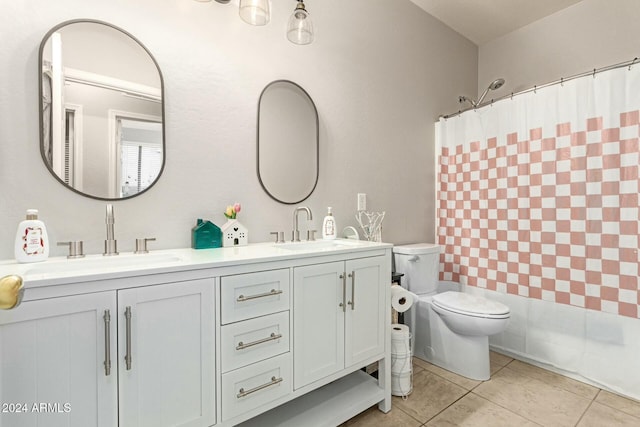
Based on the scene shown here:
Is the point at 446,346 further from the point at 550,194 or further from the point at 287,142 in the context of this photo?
the point at 287,142

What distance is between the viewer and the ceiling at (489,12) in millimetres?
2338

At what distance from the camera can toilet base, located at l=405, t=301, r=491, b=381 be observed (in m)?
1.84

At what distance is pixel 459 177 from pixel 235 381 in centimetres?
220

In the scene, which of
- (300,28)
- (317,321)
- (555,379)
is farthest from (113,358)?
(555,379)

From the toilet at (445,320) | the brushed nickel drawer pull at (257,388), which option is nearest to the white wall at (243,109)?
the toilet at (445,320)

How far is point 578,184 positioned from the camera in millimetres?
1833

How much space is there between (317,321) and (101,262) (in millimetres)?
869

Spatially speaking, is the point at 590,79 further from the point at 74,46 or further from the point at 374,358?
the point at 74,46

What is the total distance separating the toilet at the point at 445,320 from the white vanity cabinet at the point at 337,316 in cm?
61

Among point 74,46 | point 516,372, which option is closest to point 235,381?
point 74,46

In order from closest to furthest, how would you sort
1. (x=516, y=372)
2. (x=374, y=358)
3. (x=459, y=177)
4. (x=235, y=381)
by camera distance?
(x=235, y=381)
(x=374, y=358)
(x=516, y=372)
(x=459, y=177)

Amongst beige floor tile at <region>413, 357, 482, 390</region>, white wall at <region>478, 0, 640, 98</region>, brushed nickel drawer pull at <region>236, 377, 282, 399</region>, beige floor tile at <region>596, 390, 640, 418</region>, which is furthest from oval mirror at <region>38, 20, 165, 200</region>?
white wall at <region>478, 0, 640, 98</region>

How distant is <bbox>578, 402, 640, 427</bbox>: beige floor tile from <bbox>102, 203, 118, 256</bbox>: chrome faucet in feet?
7.49

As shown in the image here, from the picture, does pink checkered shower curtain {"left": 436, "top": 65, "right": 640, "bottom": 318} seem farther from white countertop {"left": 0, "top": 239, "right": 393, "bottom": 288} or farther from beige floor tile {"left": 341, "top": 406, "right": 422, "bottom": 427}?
white countertop {"left": 0, "top": 239, "right": 393, "bottom": 288}
